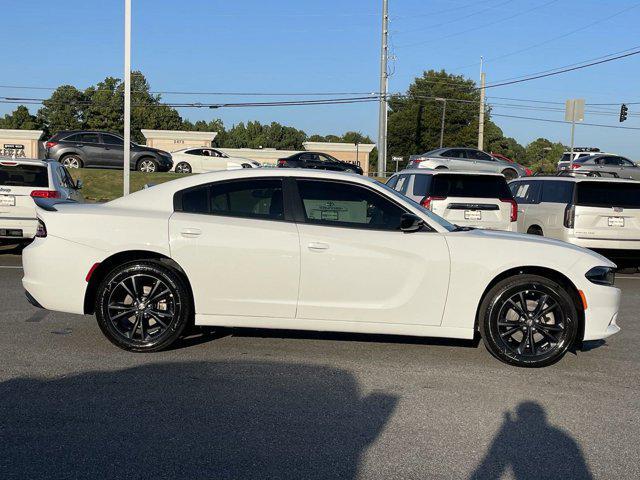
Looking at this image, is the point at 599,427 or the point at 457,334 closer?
the point at 599,427

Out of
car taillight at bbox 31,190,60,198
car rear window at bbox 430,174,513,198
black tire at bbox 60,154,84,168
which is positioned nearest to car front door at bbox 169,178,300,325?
car rear window at bbox 430,174,513,198

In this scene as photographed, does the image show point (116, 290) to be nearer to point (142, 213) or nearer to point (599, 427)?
point (142, 213)

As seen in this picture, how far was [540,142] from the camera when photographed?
419ft

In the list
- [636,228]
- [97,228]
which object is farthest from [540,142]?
[97,228]

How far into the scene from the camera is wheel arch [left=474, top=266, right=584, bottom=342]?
19.7ft

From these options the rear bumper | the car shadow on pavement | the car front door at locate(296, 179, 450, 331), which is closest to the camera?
the car shadow on pavement

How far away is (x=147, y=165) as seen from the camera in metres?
29.0

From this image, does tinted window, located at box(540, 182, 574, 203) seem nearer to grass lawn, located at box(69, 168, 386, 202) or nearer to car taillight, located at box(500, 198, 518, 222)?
car taillight, located at box(500, 198, 518, 222)

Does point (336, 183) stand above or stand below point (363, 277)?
above

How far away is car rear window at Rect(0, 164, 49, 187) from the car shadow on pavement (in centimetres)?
728

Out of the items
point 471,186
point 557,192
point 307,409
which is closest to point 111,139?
point 471,186

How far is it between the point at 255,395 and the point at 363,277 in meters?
1.46

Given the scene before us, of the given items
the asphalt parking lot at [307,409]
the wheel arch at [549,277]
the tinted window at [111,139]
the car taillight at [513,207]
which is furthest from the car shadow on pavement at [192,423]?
the tinted window at [111,139]

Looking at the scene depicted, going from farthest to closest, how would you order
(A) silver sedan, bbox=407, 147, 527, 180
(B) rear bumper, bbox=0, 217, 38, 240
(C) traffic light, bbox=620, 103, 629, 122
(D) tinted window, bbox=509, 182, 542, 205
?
1. (C) traffic light, bbox=620, 103, 629, 122
2. (A) silver sedan, bbox=407, 147, 527, 180
3. (D) tinted window, bbox=509, 182, 542, 205
4. (B) rear bumper, bbox=0, 217, 38, 240
